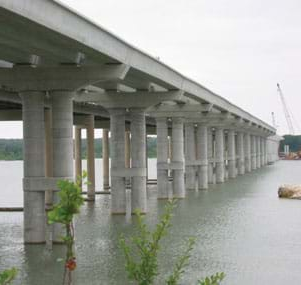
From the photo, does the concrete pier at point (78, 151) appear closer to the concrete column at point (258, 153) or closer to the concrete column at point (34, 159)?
the concrete column at point (34, 159)

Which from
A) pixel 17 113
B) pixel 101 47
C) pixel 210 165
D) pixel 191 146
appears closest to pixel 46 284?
pixel 101 47

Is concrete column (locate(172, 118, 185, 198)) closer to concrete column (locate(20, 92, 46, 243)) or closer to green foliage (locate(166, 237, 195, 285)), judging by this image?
concrete column (locate(20, 92, 46, 243))

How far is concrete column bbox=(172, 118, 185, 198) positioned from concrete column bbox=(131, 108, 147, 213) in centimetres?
1433

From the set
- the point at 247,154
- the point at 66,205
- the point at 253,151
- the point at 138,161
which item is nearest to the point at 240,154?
the point at 247,154

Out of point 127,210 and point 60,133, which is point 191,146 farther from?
point 60,133

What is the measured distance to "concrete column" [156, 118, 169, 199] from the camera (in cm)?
6150

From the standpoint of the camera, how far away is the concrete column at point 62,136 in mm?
33344

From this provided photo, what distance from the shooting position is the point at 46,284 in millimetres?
24234

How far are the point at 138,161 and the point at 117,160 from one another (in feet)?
4.99

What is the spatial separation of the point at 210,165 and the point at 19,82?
193 ft

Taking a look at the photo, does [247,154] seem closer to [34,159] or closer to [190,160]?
[190,160]

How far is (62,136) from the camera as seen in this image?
33562 millimetres

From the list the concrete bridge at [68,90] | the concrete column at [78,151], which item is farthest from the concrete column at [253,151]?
the concrete bridge at [68,90]

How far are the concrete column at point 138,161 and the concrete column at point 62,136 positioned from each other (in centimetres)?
1386
